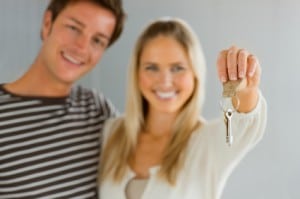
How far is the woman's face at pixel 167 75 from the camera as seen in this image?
46.7 inches

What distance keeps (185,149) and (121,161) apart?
0.17 meters

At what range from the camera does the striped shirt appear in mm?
1131

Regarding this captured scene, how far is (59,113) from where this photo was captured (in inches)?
47.8

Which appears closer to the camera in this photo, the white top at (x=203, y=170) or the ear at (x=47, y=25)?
the white top at (x=203, y=170)

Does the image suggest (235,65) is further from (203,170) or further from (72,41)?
(72,41)

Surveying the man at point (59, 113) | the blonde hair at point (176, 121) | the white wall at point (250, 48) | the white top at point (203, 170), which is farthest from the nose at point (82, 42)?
the white wall at point (250, 48)

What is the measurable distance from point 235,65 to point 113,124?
484 mm

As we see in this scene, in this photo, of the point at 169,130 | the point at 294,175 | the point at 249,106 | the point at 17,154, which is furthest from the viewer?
the point at 294,175

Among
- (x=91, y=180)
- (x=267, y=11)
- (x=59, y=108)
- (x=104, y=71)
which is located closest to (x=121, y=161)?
(x=91, y=180)

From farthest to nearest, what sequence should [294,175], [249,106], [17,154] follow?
1. [294,175]
2. [17,154]
3. [249,106]

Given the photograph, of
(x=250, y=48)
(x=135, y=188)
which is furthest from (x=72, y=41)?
(x=250, y=48)

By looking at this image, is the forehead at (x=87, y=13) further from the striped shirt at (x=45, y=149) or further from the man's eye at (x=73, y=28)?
the striped shirt at (x=45, y=149)

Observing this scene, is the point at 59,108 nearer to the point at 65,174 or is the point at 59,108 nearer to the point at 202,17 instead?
the point at 65,174

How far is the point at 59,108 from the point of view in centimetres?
123
